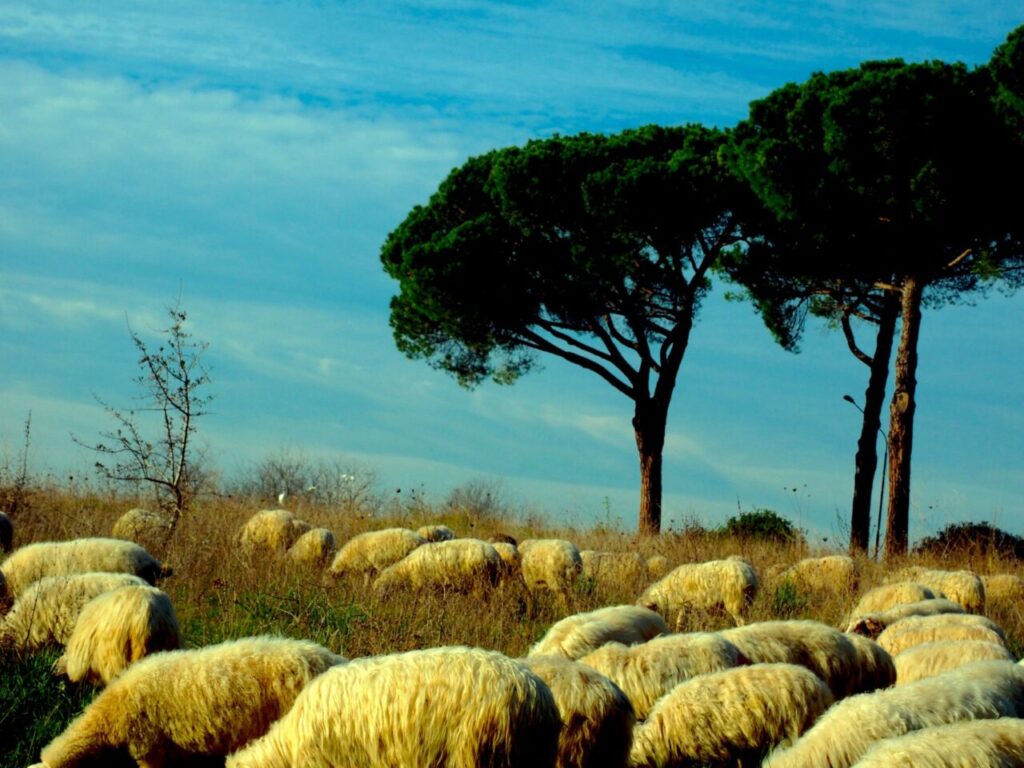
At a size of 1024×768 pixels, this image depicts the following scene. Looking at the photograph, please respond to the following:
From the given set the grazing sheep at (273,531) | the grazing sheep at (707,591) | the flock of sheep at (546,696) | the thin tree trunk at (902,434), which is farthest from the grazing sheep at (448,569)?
the thin tree trunk at (902,434)

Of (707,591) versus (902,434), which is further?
(902,434)

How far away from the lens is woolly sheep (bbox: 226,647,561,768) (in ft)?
11.4

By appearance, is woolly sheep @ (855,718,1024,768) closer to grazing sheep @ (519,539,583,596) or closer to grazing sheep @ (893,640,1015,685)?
grazing sheep @ (893,640,1015,685)

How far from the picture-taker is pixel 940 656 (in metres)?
5.57

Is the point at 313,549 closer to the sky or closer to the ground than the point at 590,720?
closer to the ground

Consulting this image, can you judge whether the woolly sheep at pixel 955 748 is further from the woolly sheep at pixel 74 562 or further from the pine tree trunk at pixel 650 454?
the pine tree trunk at pixel 650 454

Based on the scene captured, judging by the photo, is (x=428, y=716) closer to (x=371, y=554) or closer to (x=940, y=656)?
(x=940, y=656)

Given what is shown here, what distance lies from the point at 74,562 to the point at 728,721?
556 cm

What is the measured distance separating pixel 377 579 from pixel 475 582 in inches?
32.6

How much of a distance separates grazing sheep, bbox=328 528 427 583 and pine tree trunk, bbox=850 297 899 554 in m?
12.5

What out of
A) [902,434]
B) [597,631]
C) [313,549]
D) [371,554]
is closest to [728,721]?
[597,631]

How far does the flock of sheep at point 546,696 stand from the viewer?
138 inches

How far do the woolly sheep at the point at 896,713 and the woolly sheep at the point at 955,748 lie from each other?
37 centimetres

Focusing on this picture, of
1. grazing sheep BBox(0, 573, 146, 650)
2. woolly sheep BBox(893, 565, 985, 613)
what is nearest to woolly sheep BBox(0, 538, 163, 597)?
grazing sheep BBox(0, 573, 146, 650)
